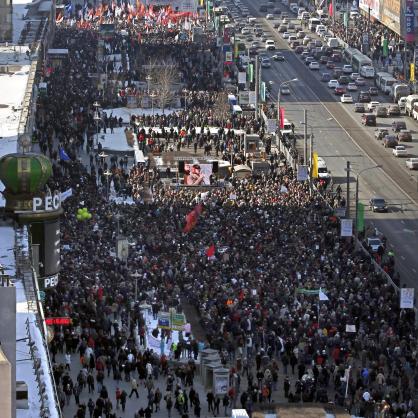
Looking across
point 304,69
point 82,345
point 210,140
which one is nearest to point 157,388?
point 82,345

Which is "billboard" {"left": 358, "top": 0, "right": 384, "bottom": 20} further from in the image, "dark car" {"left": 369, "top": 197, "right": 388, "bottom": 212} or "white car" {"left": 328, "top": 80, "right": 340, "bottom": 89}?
"dark car" {"left": 369, "top": 197, "right": 388, "bottom": 212}

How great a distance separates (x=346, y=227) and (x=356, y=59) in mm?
69546

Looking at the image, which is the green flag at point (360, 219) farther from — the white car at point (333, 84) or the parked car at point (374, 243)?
the white car at point (333, 84)

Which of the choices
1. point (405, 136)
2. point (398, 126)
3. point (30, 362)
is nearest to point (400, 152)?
point (405, 136)

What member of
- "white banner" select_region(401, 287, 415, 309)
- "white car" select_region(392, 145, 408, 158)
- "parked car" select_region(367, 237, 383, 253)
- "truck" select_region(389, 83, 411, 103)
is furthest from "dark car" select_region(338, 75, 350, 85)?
"white banner" select_region(401, 287, 415, 309)

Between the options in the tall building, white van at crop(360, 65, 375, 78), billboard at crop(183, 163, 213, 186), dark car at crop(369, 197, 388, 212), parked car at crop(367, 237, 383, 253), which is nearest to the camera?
parked car at crop(367, 237, 383, 253)

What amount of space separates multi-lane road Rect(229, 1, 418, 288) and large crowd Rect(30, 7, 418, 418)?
361 centimetres

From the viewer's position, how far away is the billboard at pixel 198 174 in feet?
330

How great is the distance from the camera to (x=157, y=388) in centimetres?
6328

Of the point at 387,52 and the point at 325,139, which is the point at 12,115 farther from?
the point at 387,52

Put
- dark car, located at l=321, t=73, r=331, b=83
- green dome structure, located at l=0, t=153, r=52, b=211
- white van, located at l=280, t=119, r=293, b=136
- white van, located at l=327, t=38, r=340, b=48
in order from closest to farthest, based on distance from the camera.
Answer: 1. green dome structure, located at l=0, t=153, r=52, b=211
2. white van, located at l=280, t=119, r=293, b=136
3. dark car, located at l=321, t=73, r=331, b=83
4. white van, located at l=327, t=38, r=340, b=48

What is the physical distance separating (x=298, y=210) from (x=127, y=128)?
3157cm

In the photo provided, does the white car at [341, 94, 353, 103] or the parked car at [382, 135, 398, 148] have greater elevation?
the white car at [341, 94, 353, 103]

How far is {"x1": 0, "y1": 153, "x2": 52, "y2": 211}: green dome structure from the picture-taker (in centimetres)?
6269
